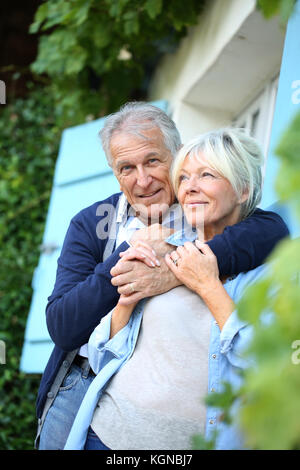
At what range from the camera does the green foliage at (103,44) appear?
331 centimetres

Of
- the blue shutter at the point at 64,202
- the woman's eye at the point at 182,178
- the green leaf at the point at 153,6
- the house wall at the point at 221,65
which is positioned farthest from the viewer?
the blue shutter at the point at 64,202

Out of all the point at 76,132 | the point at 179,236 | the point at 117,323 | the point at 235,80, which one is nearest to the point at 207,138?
the point at 179,236

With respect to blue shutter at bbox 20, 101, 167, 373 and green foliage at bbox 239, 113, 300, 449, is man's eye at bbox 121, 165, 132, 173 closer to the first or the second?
green foliage at bbox 239, 113, 300, 449

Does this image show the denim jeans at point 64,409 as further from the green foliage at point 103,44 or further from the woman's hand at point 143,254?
the green foliage at point 103,44

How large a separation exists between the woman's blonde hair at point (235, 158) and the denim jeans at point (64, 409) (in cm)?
64

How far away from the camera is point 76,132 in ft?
13.5

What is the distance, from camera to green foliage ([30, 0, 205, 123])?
331cm

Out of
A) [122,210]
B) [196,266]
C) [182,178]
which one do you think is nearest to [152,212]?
[122,210]

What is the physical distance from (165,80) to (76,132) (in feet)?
2.44

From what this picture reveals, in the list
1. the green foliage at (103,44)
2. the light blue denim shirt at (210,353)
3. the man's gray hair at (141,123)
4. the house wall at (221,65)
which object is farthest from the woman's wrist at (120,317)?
the green foliage at (103,44)

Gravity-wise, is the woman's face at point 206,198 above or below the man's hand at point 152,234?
above

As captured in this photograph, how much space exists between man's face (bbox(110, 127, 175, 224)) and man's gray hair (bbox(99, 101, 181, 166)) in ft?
0.05

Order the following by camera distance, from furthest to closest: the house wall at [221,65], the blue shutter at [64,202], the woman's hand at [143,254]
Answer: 1. the blue shutter at [64,202]
2. the house wall at [221,65]
3. the woman's hand at [143,254]
